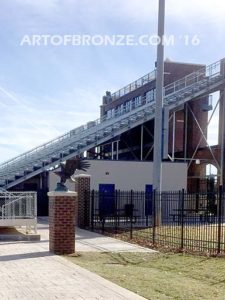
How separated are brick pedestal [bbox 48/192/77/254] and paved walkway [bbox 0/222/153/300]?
38cm

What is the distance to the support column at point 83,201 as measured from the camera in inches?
930

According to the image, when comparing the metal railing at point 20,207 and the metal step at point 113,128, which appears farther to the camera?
the metal step at point 113,128

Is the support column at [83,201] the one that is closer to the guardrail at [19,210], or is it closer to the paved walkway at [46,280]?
the guardrail at [19,210]

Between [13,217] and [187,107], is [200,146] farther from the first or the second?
[13,217]

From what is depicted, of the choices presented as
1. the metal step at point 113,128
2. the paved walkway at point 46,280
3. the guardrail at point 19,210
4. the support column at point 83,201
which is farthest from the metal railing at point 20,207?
the metal step at point 113,128

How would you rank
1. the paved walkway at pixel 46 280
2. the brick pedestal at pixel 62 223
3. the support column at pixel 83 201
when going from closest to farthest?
the paved walkway at pixel 46 280 < the brick pedestal at pixel 62 223 < the support column at pixel 83 201

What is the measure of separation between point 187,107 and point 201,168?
6.02 metres

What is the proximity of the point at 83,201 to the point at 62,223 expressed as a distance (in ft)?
33.5

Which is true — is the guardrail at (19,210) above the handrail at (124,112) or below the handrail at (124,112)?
below

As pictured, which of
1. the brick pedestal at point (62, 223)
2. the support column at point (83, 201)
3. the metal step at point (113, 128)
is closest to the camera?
the brick pedestal at point (62, 223)

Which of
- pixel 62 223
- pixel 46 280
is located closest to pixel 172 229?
pixel 62 223

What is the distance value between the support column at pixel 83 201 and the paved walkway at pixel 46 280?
890 cm

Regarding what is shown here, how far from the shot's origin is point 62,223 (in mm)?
13914

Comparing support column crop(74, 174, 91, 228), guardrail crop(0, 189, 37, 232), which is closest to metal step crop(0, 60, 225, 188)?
support column crop(74, 174, 91, 228)
